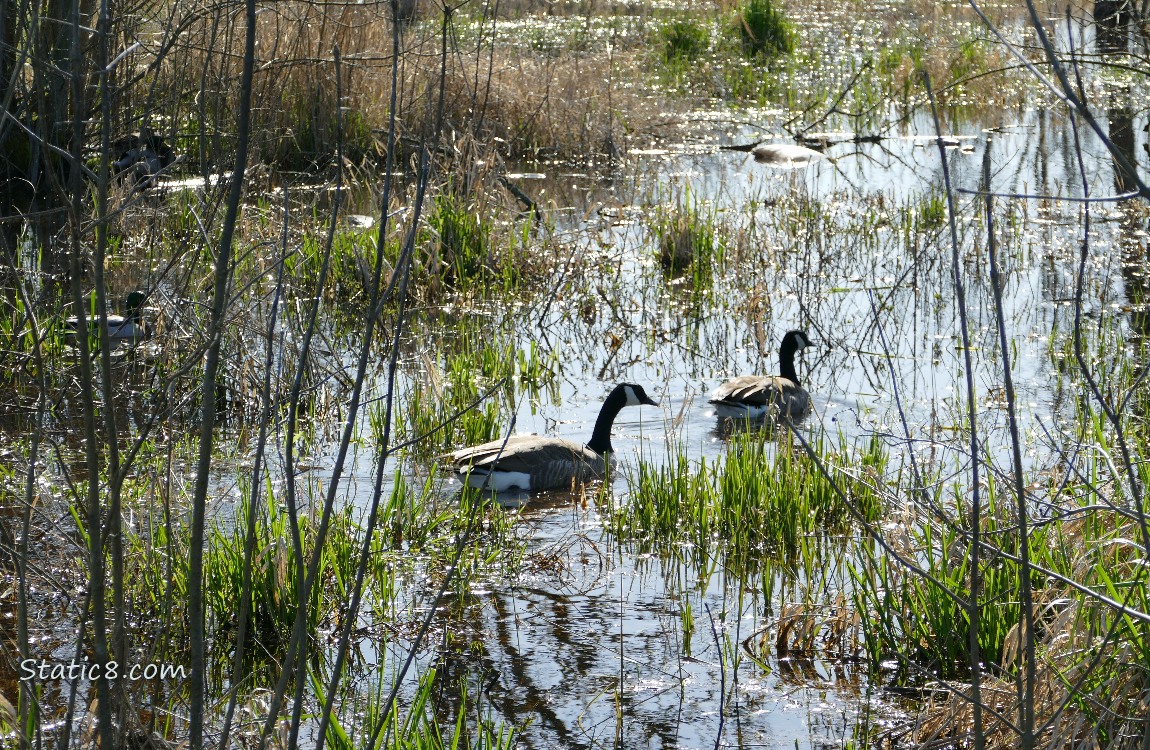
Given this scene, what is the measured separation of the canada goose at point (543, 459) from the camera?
21.5ft

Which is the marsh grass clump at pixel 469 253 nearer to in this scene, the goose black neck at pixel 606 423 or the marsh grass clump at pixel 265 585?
the goose black neck at pixel 606 423

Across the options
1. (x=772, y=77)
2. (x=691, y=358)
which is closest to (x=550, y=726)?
(x=691, y=358)

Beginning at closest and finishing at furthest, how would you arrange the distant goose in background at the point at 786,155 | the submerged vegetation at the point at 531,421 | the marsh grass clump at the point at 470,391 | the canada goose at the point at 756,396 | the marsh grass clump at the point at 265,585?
the submerged vegetation at the point at 531,421
the marsh grass clump at the point at 265,585
the marsh grass clump at the point at 470,391
the canada goose at the point at 756,396
the distant goose in background at the point at 786,155

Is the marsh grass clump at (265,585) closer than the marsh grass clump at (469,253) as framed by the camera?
Yes

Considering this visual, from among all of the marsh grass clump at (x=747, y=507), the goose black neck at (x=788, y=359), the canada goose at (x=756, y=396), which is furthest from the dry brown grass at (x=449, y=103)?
the marsh grass clump at (x=747, y=507)

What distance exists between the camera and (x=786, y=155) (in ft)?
51.5

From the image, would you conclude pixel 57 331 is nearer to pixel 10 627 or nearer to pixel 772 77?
pixel 10 627

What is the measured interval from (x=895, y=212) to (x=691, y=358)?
435 centimetres

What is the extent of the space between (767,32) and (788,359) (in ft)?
54.4

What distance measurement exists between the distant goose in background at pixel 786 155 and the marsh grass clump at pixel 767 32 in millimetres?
8035

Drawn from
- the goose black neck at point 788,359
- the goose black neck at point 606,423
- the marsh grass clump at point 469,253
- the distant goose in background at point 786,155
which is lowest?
the goose black neck at point 606,423

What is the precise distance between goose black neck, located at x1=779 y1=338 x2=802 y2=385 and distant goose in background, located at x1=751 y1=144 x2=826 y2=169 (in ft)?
23.3

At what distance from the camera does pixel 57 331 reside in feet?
23.6

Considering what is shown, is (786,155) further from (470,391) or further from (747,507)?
(747,507)
